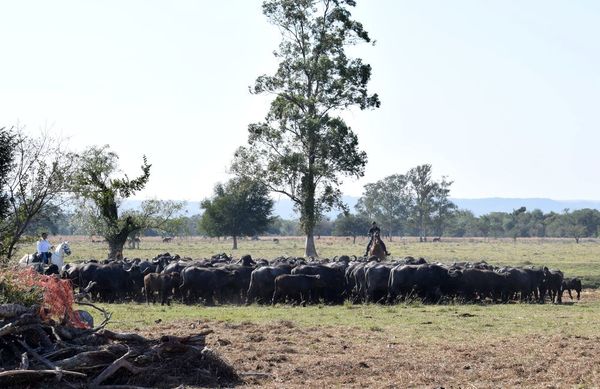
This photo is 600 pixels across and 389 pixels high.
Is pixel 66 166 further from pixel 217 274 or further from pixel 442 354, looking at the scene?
pixel 442 354

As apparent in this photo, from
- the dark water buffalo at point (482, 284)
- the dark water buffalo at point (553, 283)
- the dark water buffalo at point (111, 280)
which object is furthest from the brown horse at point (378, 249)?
the dark water buffalo at point (111, 280)

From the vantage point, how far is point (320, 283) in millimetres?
29125

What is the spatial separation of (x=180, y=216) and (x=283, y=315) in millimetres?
29791

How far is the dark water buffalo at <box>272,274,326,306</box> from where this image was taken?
2875 cm

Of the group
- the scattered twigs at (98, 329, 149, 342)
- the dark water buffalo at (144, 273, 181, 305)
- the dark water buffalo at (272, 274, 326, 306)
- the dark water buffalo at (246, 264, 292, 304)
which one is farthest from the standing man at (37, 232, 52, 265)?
the scattered twigs at (98, 329, 149, 342)

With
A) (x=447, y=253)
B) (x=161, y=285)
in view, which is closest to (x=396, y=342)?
(x=161, y=285)

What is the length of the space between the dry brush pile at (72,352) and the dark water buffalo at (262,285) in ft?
47.0

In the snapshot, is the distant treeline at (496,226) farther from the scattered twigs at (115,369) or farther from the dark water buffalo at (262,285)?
the scattered twigs at (115,369)

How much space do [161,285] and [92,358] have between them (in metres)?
16.3

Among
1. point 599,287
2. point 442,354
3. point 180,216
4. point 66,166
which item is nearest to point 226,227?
point 180,216

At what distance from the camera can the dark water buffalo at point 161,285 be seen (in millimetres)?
29609

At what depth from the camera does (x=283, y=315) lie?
80.2ft

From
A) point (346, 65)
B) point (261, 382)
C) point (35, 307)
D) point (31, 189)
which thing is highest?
point (346, 65)

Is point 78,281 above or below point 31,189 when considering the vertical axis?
below
